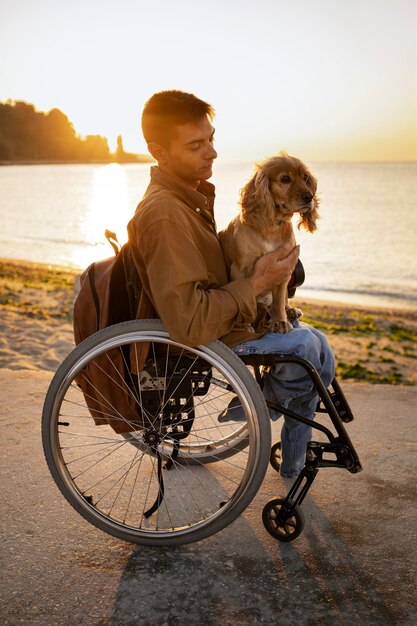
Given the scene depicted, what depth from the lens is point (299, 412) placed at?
2643mm

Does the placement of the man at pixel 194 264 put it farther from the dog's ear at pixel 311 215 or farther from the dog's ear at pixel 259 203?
the dog's ear at pixel 311 215

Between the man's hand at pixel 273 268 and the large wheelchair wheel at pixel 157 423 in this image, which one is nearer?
the large wheelchair wheel at pixel 157 423

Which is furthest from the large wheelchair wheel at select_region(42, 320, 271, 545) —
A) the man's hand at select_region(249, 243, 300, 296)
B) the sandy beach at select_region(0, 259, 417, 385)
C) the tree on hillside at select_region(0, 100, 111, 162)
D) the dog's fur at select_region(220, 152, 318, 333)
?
the tree on hillside at select_region(0, 100, 111, 162)

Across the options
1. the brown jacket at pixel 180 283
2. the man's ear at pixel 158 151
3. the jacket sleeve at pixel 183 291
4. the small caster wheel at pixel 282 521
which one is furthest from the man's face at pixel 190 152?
the small caster wheel at pixel 282 521

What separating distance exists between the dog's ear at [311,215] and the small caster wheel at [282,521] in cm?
125

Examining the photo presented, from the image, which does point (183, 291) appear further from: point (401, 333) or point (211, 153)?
point (401, 333)

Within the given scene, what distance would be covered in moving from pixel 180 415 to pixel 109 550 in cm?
63

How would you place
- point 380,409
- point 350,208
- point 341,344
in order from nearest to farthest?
point 380,409 → point 341,344 → point 350,208

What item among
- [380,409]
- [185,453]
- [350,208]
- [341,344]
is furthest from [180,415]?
[350,208]

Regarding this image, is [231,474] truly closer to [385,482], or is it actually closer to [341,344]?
[385,482]

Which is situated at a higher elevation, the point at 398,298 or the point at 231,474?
the point at 231,474

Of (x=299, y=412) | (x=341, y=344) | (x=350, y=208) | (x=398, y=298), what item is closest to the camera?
(x=299, y=412)

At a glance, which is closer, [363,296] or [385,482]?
[385,482]

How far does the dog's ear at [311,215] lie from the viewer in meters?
2.82
